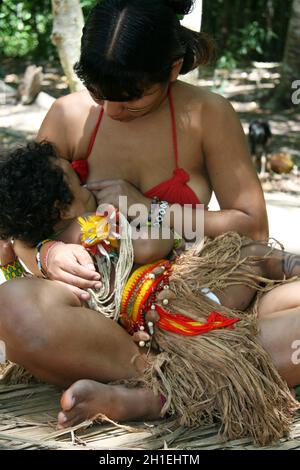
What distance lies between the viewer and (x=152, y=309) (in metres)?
2.16

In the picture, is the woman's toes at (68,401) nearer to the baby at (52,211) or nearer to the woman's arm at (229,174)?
the baby at (52,211)

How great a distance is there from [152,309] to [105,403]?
1.10ft

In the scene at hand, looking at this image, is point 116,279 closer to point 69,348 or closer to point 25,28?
point 69,348

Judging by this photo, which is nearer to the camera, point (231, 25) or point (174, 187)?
point (174, 187)

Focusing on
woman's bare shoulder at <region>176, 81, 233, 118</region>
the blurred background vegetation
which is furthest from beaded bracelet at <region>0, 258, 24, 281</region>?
the blurred background vegetation

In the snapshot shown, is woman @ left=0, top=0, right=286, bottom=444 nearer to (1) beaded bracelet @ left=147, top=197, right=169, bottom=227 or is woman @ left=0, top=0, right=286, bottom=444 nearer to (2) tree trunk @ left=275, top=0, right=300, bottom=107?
(1) beaded bracelet @ left=147, top=197, right=169, bottom=227

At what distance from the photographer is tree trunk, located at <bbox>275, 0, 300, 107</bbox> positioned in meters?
7.09

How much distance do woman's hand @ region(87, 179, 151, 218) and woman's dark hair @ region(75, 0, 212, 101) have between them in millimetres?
302

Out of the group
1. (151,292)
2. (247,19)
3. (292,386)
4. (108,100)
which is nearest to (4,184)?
(108,100)

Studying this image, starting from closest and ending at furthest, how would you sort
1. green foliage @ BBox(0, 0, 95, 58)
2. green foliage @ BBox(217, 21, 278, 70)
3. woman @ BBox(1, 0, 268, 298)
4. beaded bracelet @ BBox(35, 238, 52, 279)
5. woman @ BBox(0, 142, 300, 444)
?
1. woman @ BBox(0, 142, 300, 444)
2. beaded bracelet @ BBox(35, 238, 52, 279)
3. woman @ BBox(1, 0, 268, 298)
4. green foliage @ BBox(217, 21, 278, 70)
5. green foliage @ BBox(0, 0, 95, 58)

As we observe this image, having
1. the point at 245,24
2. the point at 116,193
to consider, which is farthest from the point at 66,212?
the point at 245,24

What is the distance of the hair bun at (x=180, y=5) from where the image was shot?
2238 mm

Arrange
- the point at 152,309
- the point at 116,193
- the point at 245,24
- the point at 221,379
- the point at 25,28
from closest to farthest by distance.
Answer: the point at 221,379
the point at 152,309
the point at 116,193
the point at 245,24
the point at 25,28
